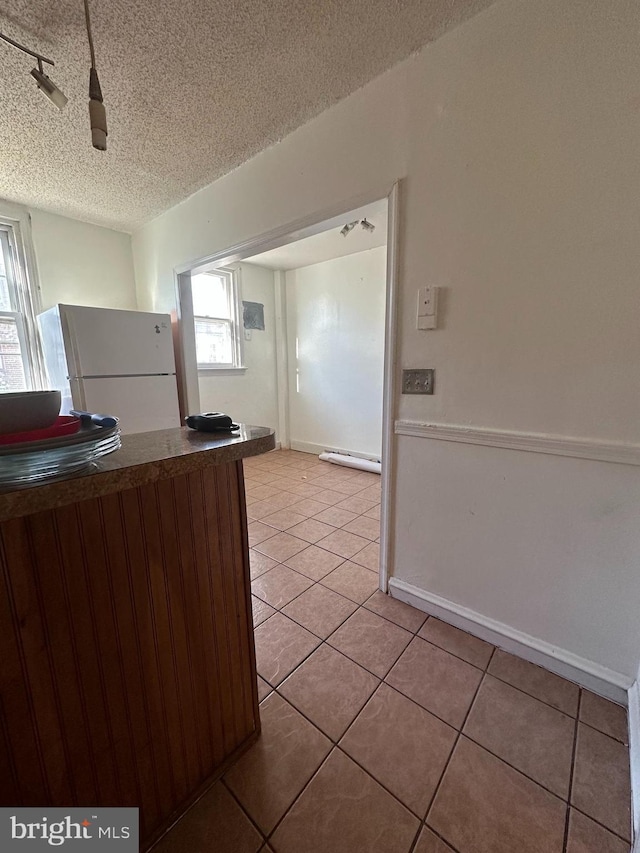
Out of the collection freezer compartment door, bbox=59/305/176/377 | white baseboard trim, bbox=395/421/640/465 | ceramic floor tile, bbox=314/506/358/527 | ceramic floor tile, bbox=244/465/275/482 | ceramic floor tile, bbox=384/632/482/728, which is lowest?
ceramic floor tile, bbox=244/465/275/482

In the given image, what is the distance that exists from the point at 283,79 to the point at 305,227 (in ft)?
1.88

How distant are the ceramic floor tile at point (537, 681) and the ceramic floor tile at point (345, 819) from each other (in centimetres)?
63

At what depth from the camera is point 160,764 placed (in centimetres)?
85

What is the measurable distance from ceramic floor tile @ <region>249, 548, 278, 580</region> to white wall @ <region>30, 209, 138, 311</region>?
9.00 ft

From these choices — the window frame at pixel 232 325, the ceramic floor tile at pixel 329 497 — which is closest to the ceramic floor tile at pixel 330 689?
the ceramic floor tile at pixel 329 497

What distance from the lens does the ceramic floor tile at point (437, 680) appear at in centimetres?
118

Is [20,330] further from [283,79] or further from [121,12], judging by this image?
[283,79]

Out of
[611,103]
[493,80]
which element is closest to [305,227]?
[493,80]

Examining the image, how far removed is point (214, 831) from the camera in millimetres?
860

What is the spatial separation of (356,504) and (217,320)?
8.98ft

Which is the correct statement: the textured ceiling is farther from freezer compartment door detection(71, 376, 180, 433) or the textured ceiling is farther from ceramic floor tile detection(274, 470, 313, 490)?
ceramic floor tile detection(274, 470, 313, 490)

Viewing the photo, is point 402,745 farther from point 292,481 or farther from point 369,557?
point 292,481

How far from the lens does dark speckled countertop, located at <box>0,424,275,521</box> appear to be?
1.68ft

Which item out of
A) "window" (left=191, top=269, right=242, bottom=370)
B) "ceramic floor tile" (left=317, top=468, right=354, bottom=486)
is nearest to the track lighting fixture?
"window" (left=191, top=269, right=242, bottom=370)
